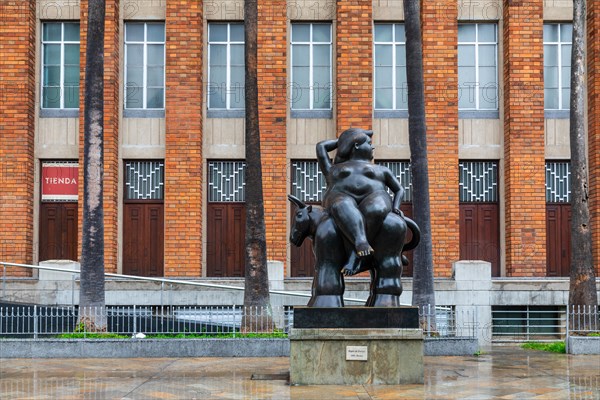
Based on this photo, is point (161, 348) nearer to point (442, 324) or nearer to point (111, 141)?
point (442, 324)

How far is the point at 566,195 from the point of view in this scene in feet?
81.0

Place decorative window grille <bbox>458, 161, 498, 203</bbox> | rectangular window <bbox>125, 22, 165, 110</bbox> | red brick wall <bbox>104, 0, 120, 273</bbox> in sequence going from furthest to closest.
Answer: rectangular window <bbox>125, 22, 165, 110</bbox> < decorative window grille <bbox>458, 161, 498, 203</bbox> < red brick wall <bbox>104, 0, 120, 273</bbox>

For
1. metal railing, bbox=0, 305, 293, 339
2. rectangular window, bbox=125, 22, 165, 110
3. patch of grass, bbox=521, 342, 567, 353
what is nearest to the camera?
metal railing, bbox=0, 305, 293, 339

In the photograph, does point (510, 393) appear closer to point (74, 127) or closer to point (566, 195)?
point (566, 195)

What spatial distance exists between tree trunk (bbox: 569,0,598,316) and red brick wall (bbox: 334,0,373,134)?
6758mm

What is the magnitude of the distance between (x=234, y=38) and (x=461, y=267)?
895 centimetres

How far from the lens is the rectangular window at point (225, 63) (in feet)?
81.1

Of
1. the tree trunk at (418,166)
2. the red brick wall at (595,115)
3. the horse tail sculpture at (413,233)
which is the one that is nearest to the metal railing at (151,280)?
the tree trunk at (418,166)

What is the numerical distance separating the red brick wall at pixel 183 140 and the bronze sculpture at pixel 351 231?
465 inches

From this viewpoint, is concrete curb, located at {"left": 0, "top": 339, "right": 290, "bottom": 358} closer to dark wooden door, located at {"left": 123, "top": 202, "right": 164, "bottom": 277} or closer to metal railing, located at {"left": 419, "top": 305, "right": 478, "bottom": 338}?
metal railing, located at {"left": 419, "top": 305, "right": 478, "bottom": 338}

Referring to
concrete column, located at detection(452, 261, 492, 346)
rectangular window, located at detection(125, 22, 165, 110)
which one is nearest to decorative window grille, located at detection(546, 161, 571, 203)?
concrete column, located at detection(452, 261, 492, 346)

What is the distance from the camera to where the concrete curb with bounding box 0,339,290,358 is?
53.4 feet

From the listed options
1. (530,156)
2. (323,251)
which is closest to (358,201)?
(323,251)

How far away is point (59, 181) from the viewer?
80.0 ft
